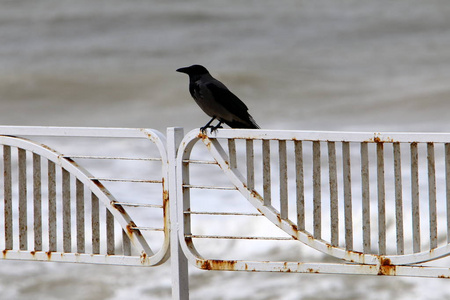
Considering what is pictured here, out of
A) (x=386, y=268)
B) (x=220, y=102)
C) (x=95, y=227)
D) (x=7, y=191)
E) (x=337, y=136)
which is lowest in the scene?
(x=386, y=268)

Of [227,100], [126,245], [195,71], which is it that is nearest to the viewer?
[126,245]

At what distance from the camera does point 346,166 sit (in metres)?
1.73

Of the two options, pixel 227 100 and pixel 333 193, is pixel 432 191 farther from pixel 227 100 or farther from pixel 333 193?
pixel 227 100

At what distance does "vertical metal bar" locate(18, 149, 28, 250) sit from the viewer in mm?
2035

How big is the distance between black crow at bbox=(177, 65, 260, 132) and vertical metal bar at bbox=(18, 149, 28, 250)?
1.89ft

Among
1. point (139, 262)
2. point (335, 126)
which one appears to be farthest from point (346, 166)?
point (335, 126)

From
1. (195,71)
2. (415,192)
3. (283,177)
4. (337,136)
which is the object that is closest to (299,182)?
(283,177)

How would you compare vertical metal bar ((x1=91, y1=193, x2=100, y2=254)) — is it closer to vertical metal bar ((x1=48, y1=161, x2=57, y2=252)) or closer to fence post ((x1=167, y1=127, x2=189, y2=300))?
vertical metal bar ((x1=48, y1=161, x2=57, y2=252))

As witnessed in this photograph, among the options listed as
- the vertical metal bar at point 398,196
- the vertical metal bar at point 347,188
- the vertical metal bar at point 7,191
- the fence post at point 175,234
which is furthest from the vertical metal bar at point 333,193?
the vertical metal bar at point 7,191

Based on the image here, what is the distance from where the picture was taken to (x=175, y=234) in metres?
1.94

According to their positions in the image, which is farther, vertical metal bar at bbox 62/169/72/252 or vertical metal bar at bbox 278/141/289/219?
vertical metal bar at bbox 62/169/72/252

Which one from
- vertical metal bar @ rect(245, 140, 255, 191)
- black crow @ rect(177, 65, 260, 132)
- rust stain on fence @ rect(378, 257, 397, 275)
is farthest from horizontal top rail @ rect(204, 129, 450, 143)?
black crow @ rect(177, 65, 260, 132)

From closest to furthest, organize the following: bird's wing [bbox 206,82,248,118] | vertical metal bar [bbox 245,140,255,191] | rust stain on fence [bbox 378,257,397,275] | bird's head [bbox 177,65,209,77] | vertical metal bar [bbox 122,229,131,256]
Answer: rust stain on fence [bbox 378,257,397,275]
vertical metal bar [bbox 245,140,255,191]
vertical metal bar [bbox 122,229,131,256]
bird's wing [bbox 206,82,248,118]
bird's head [bbox 177,65,209,77]

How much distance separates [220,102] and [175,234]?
53 centimetres
